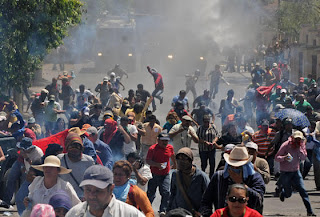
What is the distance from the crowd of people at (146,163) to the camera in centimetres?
578

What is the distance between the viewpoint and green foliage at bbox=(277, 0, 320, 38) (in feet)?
134

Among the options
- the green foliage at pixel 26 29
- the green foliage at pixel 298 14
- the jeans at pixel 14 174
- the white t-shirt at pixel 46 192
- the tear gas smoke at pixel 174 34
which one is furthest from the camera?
the tear gas smoke at pixel 174 34

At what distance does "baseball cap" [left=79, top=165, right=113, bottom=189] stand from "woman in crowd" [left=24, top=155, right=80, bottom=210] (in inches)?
50.2

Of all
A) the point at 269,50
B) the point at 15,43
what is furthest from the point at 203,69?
the point at 15,43

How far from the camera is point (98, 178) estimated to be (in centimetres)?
530

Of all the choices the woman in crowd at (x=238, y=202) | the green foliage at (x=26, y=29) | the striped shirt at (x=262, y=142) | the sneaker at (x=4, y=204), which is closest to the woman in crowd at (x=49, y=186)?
the woman in crowd at (x=238, y=202)

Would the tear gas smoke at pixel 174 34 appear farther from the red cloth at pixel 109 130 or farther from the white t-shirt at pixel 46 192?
the white t-shirt at pixel 46 192

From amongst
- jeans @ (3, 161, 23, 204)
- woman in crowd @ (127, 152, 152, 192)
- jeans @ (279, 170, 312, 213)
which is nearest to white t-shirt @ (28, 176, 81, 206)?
woman in crowd @ (127, 152, 152, 192)

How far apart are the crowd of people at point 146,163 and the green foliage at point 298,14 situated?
74.0 feet

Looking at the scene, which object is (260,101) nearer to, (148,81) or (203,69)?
(148,81)

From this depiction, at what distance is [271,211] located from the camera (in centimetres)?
1184

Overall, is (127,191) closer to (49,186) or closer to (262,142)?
(49,186)

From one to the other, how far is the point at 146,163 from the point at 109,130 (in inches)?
30.7

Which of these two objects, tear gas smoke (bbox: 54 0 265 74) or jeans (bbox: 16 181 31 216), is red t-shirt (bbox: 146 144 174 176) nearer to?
jeans (bbox: 16 181 31 216)
